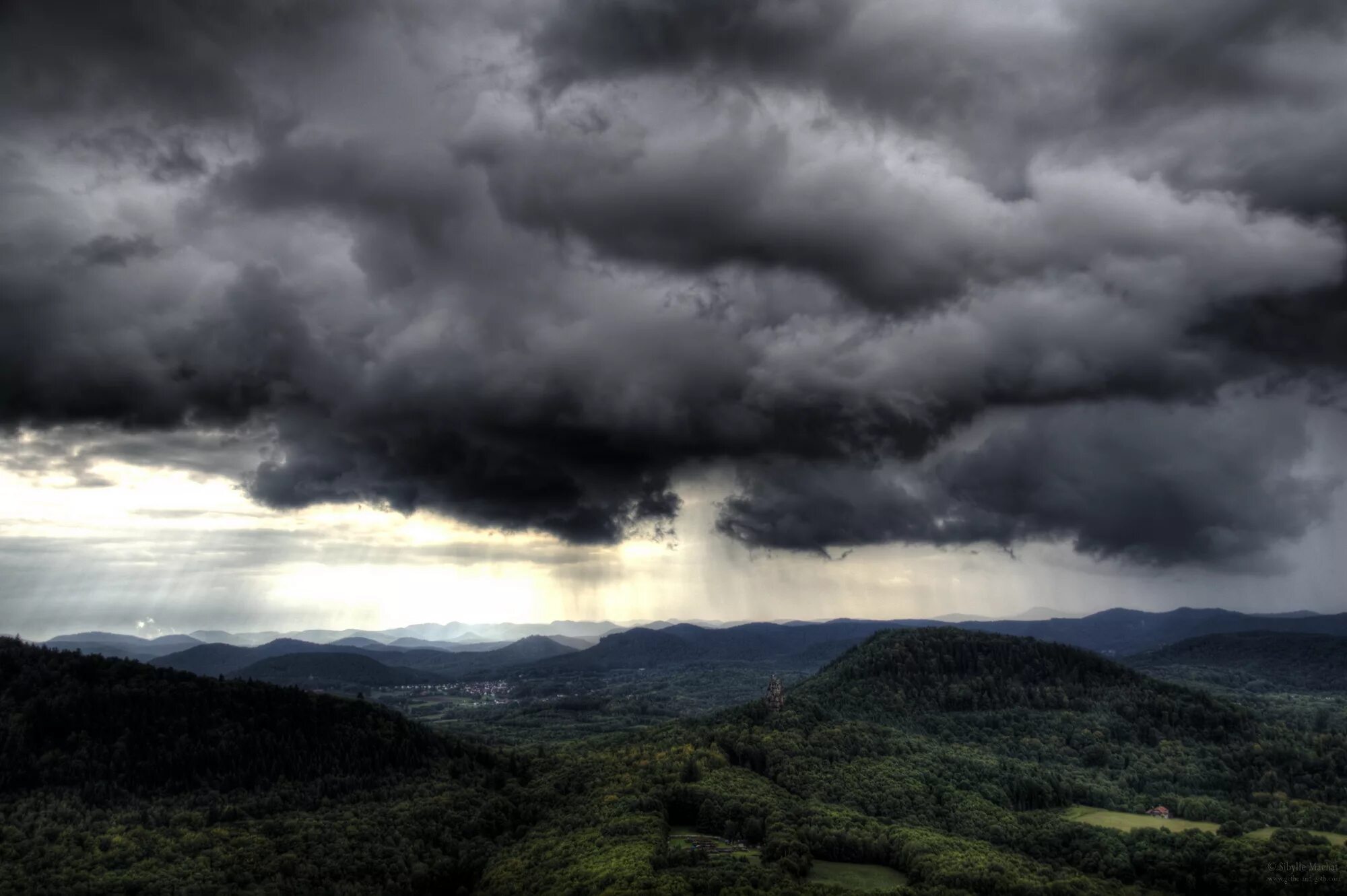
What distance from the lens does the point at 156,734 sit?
173 meters

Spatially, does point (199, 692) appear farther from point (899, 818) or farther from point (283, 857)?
point (899, 818)

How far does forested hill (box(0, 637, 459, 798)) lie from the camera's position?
159250 mm

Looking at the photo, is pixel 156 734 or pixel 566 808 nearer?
pixel 566 808

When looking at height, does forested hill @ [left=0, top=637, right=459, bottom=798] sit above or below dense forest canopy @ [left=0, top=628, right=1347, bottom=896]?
above

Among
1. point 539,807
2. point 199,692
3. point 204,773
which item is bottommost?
point 539,807

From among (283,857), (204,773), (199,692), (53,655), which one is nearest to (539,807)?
(283,857)

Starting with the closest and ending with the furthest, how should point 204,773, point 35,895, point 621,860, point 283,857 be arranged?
point 35,895 < point 621,860 < point 283,857 < point 204,773

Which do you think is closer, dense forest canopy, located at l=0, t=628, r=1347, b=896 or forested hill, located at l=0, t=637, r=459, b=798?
dense forest canopy, located at l=0, t=628, r=1347, b=896

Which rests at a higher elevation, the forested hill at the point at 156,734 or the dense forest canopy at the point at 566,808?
the forested hill at the point at 156,734

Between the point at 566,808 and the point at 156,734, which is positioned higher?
the point at 156,734

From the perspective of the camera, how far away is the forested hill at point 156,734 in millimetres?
159250

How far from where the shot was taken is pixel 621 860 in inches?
4594

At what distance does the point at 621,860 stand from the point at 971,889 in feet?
167

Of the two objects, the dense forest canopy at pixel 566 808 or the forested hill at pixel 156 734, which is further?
the forested hill at pixel 156 734
